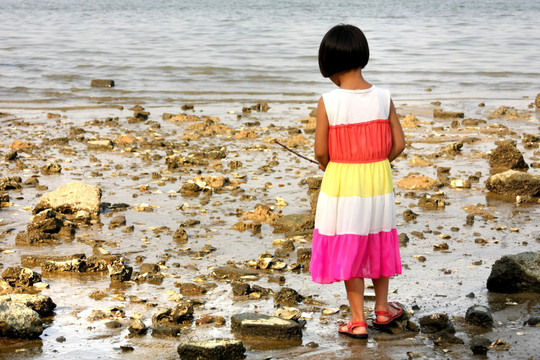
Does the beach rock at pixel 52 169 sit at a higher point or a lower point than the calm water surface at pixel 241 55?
lower

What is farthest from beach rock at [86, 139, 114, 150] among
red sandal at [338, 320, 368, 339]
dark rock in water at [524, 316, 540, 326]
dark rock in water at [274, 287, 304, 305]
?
dark rock in water at [524, 316, 540, 326]

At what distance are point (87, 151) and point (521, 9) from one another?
36871 mm

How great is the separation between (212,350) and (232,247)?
7.07 ft

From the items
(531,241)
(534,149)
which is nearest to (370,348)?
(531,241)

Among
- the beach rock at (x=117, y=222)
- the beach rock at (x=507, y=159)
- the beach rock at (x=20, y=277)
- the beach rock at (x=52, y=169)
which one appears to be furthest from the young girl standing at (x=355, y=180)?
the beach rock at (x=52, y=169)

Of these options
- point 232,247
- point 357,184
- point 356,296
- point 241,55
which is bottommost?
point 232,247

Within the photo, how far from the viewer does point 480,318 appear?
14.7 feet

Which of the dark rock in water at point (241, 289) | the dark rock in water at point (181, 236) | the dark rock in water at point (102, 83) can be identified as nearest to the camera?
the dark rock in water at point (241, 289)

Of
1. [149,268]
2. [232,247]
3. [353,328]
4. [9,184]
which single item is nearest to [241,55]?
[9,184]

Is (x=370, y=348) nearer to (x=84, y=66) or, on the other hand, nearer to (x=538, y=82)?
(x=538, y=82)

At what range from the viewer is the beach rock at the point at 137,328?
4.44 metres

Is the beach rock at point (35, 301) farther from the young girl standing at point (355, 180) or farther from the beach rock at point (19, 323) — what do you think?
the young girl standing at point (355, 180)

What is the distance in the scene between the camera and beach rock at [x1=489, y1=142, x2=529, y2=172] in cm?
850

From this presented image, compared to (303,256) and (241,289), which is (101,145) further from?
(241,289)
